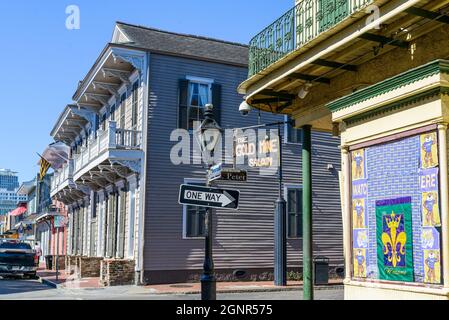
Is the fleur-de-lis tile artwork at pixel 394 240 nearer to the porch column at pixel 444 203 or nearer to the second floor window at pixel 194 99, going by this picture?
the porch column at pixel 444 203

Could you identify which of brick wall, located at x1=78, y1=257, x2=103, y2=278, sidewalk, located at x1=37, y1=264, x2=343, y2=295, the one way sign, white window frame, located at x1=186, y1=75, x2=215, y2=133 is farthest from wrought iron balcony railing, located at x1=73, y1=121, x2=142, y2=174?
the one way sign

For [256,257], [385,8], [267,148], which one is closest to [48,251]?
[256,257]

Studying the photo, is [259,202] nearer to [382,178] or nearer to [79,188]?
[79,188]

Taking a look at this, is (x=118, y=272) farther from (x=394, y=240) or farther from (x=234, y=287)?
(x=394, y=240)

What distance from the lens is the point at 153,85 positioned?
20578 millimetres

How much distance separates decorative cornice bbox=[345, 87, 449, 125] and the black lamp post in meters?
2.29

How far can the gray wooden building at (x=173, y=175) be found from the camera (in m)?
20.2

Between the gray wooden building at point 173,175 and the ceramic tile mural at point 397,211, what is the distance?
1272 cm

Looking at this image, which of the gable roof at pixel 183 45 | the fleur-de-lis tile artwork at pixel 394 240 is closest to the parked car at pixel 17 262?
the gable roof at pixel 183 45

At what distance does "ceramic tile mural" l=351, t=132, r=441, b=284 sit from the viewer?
689 cm

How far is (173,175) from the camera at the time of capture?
2069 cm

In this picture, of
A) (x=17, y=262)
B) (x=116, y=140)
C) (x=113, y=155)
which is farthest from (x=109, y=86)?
(x=17, y=262)

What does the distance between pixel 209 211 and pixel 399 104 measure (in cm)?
342
